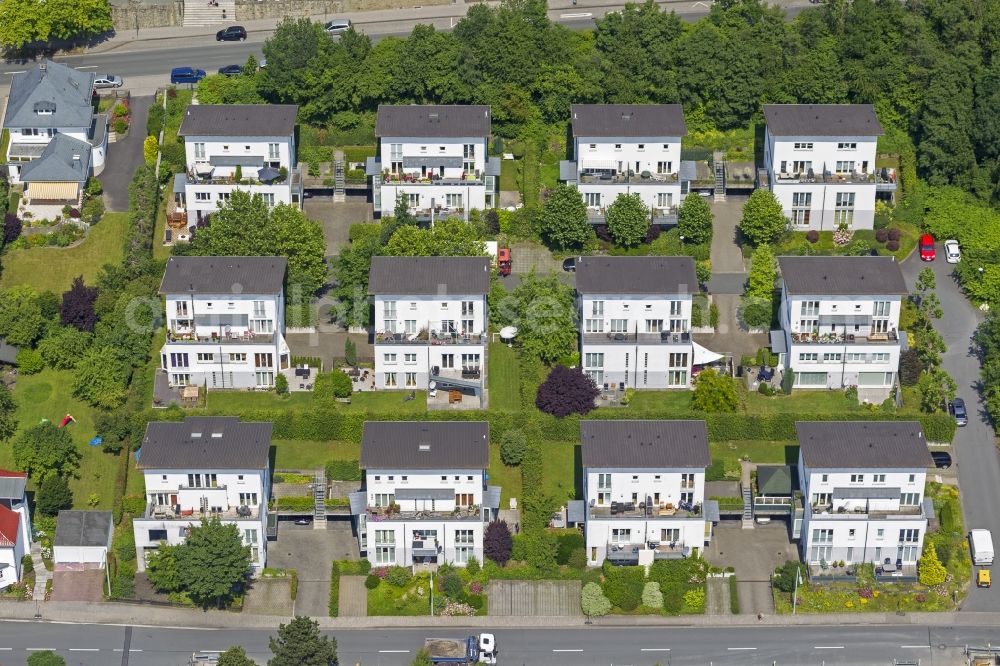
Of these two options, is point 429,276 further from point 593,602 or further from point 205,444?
point 593,602

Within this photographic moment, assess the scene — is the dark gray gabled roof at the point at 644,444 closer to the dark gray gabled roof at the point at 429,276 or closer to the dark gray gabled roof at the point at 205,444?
the dark gray gabled roof at the point at 429,276

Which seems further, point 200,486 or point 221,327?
point 221,327

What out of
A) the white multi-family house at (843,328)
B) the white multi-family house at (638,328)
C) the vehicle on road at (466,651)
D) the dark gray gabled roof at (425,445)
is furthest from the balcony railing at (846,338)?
the vehicle on road at (466,651)

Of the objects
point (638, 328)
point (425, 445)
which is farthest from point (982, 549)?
point (425, 445)

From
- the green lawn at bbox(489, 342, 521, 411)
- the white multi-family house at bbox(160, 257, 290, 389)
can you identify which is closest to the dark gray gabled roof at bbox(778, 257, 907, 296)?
the green lawn at bbox(489, 342, 521, 411)

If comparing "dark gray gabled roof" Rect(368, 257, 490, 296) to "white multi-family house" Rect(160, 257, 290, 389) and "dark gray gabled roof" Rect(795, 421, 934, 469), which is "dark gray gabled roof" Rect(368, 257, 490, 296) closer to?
"white multi-family house" Rect(160, 257, 290, 389)
